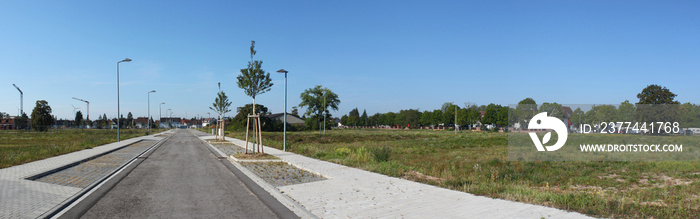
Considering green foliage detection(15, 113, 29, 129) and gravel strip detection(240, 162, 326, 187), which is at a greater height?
green foliage detection(15, 113, 29, 129)

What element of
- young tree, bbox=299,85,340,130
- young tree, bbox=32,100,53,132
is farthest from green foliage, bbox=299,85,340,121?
young tree, bbox=32,100,53,132

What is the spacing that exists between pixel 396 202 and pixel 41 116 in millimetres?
90423

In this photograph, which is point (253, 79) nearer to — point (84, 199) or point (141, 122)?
point (84, 199)

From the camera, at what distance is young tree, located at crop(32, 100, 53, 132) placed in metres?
72.8

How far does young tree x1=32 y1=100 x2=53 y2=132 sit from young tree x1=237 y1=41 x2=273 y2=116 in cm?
7364

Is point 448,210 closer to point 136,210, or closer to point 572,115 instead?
point 136,210

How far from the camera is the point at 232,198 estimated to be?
8.07 meters

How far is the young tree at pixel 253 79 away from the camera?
21.8 metres

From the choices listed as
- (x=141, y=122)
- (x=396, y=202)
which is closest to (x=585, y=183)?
(x=396, y=202)

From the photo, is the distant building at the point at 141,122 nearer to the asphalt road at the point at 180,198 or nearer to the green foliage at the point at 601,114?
the asphalt road at the point at 180,198

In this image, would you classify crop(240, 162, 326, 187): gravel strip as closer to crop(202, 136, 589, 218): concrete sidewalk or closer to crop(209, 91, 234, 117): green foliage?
crop(202, 136, 589, 218): concrete sidewalk

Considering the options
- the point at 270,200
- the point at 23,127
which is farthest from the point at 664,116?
the point at 23,127

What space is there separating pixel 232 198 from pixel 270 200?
904 millimetres

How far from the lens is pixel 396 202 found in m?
7.35
